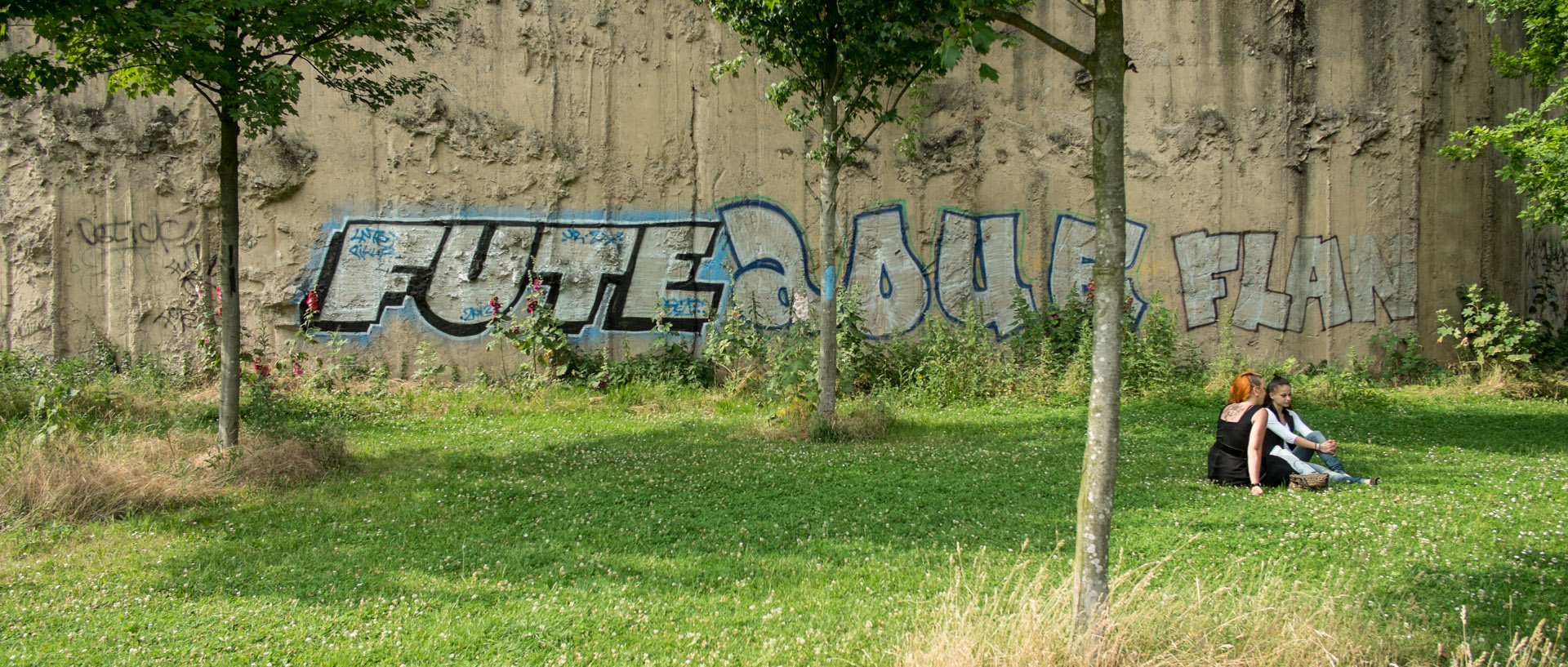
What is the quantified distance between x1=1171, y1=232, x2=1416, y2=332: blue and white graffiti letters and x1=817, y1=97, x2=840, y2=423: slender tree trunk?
6297 millimetres

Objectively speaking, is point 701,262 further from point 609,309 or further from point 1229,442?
point 1229,442

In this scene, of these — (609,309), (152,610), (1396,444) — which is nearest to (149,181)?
(609,309)

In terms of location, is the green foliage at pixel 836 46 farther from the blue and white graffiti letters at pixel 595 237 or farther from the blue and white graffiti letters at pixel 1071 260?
the blue and white graffiti letters at pixel 1071 260

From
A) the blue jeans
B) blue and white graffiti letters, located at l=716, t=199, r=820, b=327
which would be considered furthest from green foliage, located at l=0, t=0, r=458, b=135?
the blue jeans

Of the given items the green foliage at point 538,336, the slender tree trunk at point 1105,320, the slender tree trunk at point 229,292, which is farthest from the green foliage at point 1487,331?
the slender tree trunk at point 229,292

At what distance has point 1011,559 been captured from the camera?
174 inches

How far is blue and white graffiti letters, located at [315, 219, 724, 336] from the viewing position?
10.6 meters

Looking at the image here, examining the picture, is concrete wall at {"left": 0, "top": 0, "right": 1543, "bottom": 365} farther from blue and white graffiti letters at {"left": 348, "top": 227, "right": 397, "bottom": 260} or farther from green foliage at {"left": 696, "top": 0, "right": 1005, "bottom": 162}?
Result: green foliage at {"left": 696, "top": 0, "right": 1005, "bottom": 162}

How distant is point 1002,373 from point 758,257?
3.36m

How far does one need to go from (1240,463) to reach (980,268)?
5914mm

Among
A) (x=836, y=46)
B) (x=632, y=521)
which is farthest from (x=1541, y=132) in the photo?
(x=632, y=521)

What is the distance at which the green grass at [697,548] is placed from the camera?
11.6 feet

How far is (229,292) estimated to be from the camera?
648 centimetres

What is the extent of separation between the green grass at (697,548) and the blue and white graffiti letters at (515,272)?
3352mm
